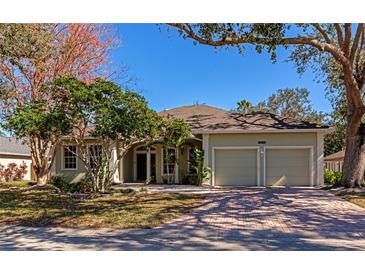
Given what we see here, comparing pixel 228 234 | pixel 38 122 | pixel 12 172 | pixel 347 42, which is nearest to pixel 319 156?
pixel 347 42

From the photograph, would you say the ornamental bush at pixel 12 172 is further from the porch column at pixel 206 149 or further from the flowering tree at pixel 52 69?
the porch column at pixel 206 149

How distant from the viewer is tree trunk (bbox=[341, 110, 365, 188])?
1457 centimetres

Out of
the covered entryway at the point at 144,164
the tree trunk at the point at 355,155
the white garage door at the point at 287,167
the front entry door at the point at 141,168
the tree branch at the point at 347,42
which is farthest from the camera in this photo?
the front entry door at the point at 141,168

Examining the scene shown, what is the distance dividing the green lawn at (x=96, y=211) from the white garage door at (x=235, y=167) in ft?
16.2

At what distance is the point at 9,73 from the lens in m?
17.2

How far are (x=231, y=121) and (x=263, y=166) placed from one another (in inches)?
129

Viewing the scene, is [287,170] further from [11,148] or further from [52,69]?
[11,148]

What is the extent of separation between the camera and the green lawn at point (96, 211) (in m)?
7.88

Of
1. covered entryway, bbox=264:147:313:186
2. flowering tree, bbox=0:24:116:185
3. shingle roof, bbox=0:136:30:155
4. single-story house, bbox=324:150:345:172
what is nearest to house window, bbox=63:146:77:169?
flowering tree, bbox=0:24:116:185

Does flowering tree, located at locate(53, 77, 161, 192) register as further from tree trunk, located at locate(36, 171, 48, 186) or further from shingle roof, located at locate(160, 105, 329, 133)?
tree trunk, located at locate(36, 171, 48, 186)

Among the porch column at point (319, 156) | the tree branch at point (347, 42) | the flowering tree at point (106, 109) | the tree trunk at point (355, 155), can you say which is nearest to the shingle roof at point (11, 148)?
the flowering tree at point (106, 109)

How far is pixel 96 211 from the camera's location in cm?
933
